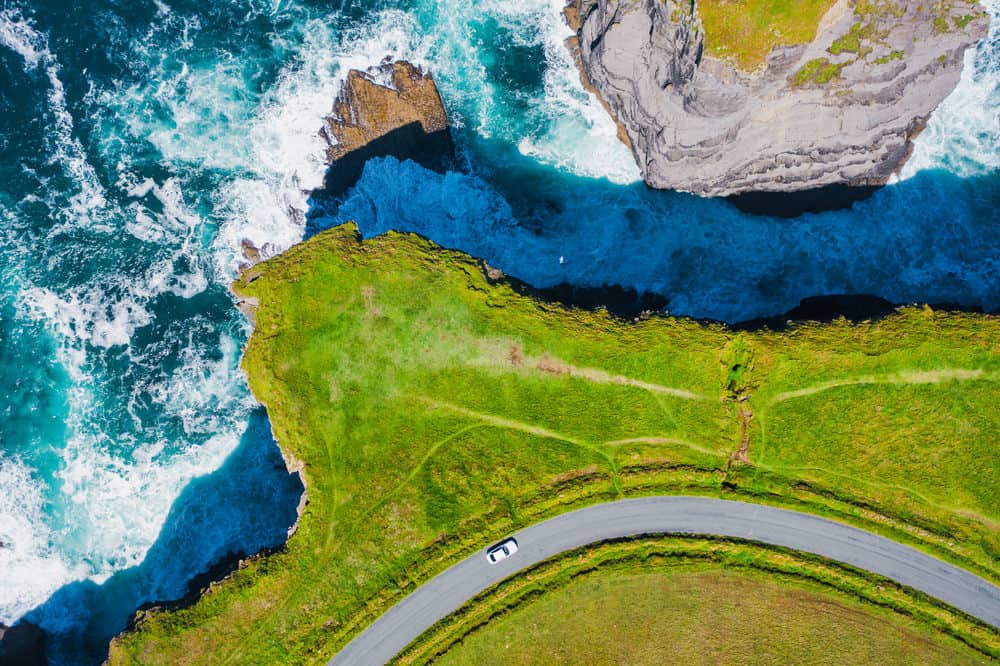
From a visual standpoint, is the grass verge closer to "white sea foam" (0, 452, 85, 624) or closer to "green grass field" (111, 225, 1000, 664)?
"green grass field" (111, 225, 1000, 664)

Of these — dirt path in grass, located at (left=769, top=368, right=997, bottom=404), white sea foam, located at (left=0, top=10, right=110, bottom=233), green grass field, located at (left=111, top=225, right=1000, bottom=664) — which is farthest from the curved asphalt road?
white sea foam, located at (left=0, top=10, right=110, bottom=233)

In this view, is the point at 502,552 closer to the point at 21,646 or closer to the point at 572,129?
the point at 572,129

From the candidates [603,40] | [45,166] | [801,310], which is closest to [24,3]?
[45,166]

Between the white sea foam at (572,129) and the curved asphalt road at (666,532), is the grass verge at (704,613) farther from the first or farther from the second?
the white sea foam at (572,129)

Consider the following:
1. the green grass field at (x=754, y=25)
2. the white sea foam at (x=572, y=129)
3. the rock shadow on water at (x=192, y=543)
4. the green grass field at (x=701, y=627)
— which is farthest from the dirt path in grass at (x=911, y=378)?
the rock shadow on water at (x=192, y=543)

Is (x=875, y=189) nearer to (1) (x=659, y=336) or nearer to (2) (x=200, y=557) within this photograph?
(1) (x=659, y=336)

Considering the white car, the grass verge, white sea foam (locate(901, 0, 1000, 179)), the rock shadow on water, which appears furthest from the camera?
white sea foam (locate(901, 0, 1000, 179))

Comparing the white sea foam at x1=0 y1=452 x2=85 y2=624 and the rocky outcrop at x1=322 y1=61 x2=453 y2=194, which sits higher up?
the rocky outcrop at x1=322 y1=61 x2=453 y2=194
